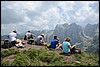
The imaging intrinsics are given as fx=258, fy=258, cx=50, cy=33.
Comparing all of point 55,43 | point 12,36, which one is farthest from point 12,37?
point 55,43

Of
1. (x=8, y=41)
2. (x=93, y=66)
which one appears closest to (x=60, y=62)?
(x=93, y=66)

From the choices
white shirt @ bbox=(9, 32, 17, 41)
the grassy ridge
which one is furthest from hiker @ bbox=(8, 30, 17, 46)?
the grassy ridge

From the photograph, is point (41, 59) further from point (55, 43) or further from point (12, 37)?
point (12, 37)

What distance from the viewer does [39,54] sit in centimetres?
2511

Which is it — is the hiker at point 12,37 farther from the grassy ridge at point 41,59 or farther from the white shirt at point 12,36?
the grassy ridge at point 41,59

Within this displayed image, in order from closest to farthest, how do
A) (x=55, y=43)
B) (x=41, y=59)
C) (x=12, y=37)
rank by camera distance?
(x=41, y=59), (x=55, y=43), (x=12, y=37)

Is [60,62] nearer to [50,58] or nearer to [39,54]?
[50,58]

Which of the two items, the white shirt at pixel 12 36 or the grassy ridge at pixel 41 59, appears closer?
the grassy ridge at pixel 41 59

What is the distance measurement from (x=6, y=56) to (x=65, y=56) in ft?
19.1

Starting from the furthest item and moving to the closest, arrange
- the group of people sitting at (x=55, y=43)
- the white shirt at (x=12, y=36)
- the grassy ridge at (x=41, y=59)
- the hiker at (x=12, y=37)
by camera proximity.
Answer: the white shirt at (x=12, y=36) < the hiker at (x=12, y=37) < the group of people sitting at (x=55, y=43) < the grassy ridge at (x=41, y=59)

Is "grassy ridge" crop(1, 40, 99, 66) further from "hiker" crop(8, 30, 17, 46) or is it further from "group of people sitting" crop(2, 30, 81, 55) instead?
"hiker" crop(8, 30, 17, 46)

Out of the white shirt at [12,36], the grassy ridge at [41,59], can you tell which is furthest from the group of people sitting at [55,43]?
the grassy ridge at [41,59]

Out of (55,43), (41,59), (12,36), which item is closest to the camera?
(41,59)

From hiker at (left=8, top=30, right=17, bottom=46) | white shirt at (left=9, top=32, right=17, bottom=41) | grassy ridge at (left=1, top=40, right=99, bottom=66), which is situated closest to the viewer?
grassy ridge at (left=1, top=40, right=99, bottom=66)
